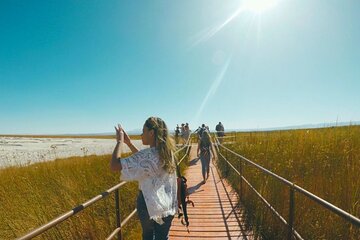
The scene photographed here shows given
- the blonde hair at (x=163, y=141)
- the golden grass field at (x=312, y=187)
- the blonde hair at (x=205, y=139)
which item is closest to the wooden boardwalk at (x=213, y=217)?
the golden grass field at (x=312, y=187)

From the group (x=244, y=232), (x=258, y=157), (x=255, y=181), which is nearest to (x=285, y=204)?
(x=244, y=232)

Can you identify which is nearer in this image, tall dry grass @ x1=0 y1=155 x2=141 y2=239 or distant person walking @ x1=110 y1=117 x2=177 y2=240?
distant person walking @ x1=110 y1=117 x2=177 y2=240

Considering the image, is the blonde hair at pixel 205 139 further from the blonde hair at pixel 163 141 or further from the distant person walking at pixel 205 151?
the blonde hair at pixel 163 141

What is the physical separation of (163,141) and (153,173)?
28 cm

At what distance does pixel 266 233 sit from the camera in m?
3.85

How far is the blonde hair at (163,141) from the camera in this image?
223 cm

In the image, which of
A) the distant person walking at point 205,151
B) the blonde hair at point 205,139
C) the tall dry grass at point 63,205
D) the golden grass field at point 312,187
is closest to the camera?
the golden grass field at point 312,187

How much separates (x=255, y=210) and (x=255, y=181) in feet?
3.05

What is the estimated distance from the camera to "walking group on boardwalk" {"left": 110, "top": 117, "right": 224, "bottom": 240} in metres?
2.18

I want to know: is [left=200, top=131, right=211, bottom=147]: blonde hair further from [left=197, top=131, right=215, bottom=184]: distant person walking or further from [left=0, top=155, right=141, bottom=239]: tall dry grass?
[left=0, top=155, right=141, bottom=239]: tall dry grass

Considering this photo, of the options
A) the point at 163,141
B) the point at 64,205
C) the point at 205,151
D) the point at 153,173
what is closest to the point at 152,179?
the point at 153,173

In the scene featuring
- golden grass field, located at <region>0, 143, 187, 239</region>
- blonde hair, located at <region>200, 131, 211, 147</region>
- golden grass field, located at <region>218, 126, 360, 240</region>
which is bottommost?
golden grass field, located at <region>0, 143, 187, 239</region>

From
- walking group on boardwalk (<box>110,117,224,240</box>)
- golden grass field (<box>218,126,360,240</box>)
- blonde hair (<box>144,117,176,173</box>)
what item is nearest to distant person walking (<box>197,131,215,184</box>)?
golden grass field (<box>218,126,360,240</box>)

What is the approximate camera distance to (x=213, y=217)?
507 cm
